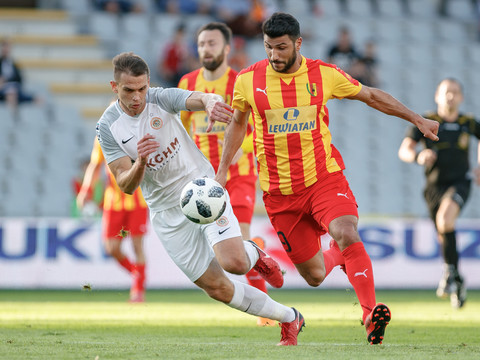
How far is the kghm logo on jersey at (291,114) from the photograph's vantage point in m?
6.06

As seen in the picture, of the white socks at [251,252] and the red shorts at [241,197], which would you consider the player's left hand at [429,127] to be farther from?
the red shorts at [241,197]

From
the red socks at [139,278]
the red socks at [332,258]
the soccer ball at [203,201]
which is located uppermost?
A: the soccer ball at [203,201]

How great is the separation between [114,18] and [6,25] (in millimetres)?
2292

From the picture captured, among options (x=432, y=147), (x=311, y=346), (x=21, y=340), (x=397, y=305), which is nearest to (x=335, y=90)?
(x=311, y=346)

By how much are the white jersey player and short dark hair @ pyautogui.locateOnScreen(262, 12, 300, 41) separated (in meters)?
0.62

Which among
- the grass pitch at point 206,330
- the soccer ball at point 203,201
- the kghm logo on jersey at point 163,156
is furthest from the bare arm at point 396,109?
the grass pitch at point 206,330

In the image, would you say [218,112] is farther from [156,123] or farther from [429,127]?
[429,127]

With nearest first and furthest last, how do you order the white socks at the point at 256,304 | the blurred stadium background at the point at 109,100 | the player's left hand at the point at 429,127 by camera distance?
the player's left hand at the point at 429,127 → the white socks at the point at 256,304 → the blurred stadium background at the point at 109,100

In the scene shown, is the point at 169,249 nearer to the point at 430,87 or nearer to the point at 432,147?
the point at 432,147

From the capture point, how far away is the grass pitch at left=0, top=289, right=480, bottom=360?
5410 millimetres

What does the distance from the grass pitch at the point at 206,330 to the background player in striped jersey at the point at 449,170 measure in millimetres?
557

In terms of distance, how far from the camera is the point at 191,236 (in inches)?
240

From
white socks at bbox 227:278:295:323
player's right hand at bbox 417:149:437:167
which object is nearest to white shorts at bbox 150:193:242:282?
white socks at bbox 227:278:295:323

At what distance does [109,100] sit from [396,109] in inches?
478
